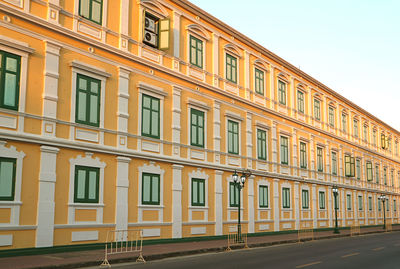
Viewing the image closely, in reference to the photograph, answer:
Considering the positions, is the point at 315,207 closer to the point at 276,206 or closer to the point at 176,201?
the point at 276,206

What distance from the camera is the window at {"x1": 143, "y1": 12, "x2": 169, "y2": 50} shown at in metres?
22.7

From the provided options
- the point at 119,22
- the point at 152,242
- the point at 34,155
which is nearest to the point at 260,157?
the point at 152,242

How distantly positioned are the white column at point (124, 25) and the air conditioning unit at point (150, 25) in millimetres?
1402

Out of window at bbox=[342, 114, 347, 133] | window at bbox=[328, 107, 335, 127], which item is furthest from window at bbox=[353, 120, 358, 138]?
window at bbox=[328, 107, 335, 127]

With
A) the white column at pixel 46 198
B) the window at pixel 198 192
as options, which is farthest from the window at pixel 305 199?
the white column at pixel 46 198

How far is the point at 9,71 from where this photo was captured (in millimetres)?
16562

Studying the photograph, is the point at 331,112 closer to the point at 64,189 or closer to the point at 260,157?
the point at 260,157

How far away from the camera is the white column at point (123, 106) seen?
20.5m

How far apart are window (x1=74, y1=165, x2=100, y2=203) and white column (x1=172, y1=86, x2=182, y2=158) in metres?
5.28

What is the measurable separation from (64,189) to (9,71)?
512 centimetres

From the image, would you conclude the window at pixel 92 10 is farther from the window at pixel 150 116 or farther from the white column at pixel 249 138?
the white column at pixel 249 138

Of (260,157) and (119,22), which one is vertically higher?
(119,22)

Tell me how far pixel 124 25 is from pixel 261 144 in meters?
14.1

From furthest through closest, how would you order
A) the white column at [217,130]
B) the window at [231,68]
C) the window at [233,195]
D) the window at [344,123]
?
the window at [344,123] → the window at [231,68] → the window at [233,195] → the white column at [217,130]
